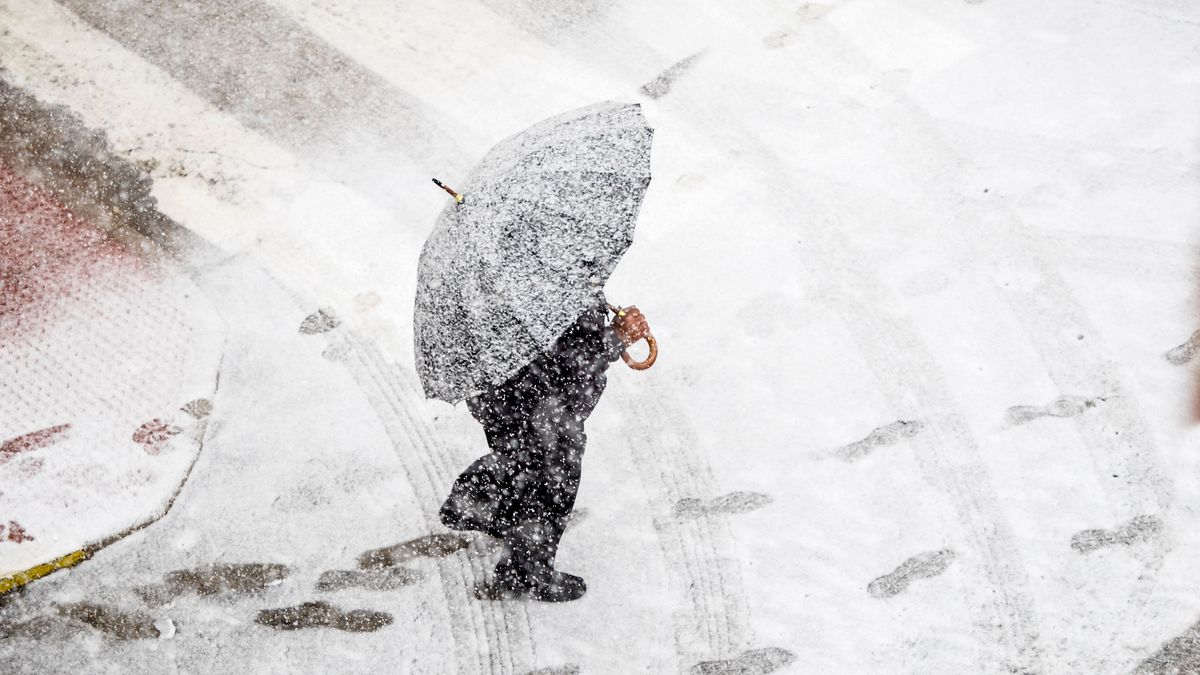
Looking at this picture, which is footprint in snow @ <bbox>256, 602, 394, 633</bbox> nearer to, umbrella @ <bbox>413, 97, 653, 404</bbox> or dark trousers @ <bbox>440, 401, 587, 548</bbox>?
dark trousers @ <bbox>440, 401, 587, 548</bbox>

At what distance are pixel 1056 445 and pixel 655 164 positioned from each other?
2607mm

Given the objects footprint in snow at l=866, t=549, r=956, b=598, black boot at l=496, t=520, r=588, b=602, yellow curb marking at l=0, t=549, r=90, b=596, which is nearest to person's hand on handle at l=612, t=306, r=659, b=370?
black boot at l=496, t=520, r=588, b=602

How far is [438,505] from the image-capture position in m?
4.73

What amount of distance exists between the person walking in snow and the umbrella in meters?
0.18

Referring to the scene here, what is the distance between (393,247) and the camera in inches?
224

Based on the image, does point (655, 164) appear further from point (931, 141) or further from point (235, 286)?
point (235, 286)

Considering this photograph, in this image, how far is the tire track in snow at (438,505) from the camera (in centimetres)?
426

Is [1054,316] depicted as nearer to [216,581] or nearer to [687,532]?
[687,532]

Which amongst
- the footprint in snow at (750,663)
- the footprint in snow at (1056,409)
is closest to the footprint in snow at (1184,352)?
the footprint in snow at (1056,409)

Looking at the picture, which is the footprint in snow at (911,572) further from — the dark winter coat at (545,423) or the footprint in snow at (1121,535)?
the dark winter coat at (545,423)

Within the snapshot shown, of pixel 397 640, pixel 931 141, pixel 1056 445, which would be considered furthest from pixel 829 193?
pixel 397 640

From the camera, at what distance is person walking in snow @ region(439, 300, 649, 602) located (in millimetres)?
3748

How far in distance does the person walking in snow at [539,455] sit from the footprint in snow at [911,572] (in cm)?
123

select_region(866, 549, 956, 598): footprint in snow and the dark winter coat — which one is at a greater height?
the dark winter coat
